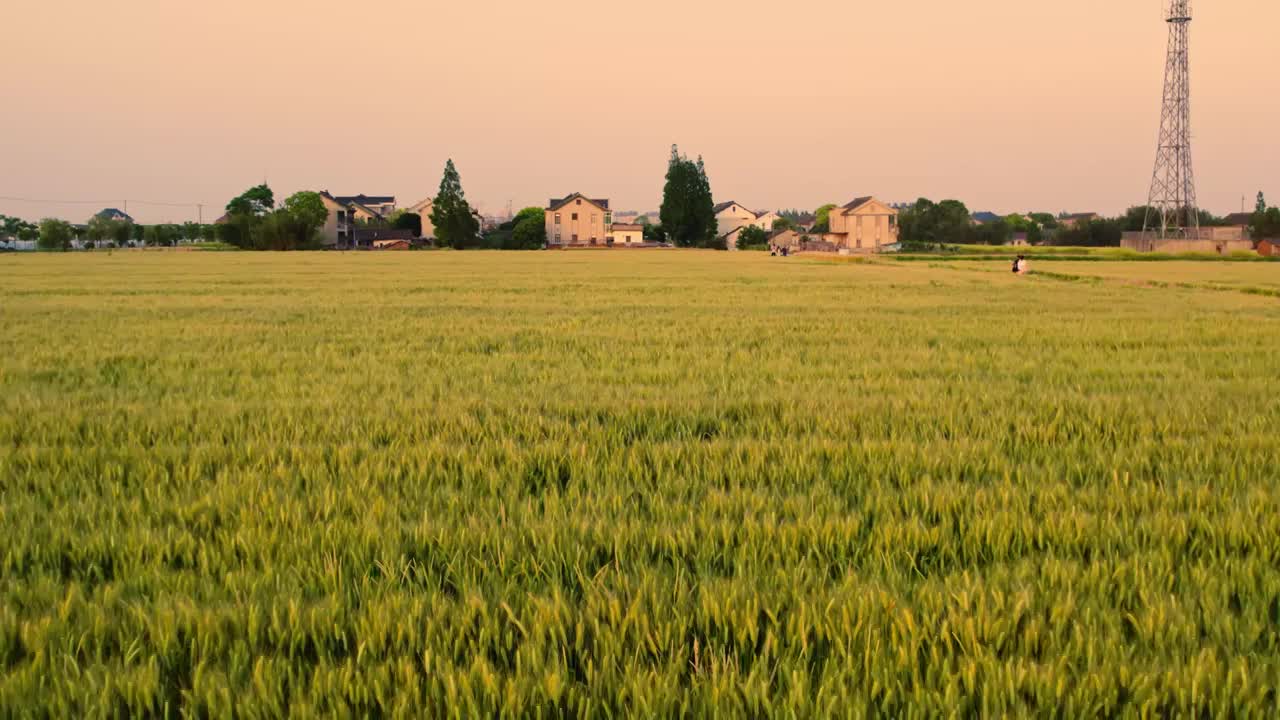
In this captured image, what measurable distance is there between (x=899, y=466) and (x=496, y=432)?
2342 mm

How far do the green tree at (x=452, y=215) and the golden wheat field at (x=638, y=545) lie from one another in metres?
93.8

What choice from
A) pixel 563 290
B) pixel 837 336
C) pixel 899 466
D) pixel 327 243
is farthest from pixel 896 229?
pixel 899 466

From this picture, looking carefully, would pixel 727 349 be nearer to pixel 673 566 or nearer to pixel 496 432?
pixel 496 432

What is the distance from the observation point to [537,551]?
9.55 ft

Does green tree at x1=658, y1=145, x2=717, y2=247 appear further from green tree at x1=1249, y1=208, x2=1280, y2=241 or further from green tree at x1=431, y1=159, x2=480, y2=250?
green tree at x1=1249, y1=208, x2=1280, y2=241

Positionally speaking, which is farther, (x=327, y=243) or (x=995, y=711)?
(x=327, y=243)

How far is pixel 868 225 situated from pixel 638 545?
112748 mm

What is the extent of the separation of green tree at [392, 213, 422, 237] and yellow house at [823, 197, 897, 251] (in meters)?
64.5

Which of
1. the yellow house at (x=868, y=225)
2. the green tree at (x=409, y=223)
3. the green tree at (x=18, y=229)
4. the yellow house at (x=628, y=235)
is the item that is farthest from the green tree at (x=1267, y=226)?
the green tree at (x=18, y=229)

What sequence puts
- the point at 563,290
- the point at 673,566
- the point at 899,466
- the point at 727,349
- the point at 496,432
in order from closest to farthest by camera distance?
the point at 673,566, the point at 899,466, the point at 496,432, the point at 727,349, the point at 563,290

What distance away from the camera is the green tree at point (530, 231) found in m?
108

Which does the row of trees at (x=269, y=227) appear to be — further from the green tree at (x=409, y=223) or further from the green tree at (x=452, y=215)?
the green tree at (x=409, y=223)

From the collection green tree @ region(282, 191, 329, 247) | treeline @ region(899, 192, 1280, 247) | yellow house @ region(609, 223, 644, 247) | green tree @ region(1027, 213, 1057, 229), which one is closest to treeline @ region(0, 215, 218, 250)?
green tree @ region(282, 191, 329, 247)

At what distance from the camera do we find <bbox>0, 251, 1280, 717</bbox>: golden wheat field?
2010mm
